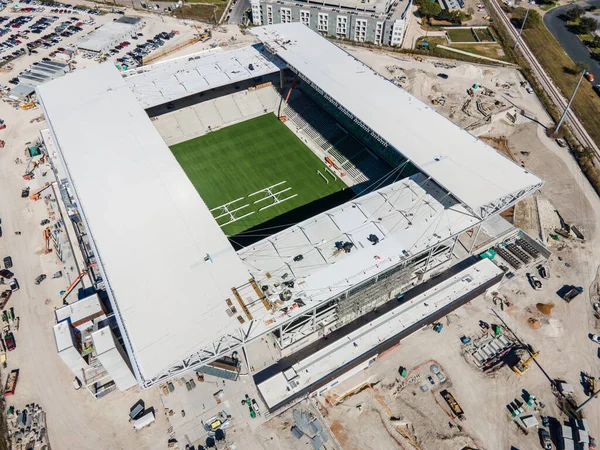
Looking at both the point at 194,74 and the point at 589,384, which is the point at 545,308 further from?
the point at 194,74

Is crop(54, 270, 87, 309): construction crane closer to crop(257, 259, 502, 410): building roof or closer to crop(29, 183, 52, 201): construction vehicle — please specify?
crop(29, 183, 52, 201): construction vehicle

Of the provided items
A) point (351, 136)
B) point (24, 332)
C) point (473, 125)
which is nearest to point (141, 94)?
point (351, 136)

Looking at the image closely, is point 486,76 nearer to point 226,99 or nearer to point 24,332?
point 226,99

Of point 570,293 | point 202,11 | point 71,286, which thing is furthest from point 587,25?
point 71,286

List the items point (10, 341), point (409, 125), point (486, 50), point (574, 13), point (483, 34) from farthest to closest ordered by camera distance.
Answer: point (574, 13), point (483, 34), point (486, 50), point (409, 125), point (10, 341)

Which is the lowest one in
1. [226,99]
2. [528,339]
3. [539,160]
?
[528,339]

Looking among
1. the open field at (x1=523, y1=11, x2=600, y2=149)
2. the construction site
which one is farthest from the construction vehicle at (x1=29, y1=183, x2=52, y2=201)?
the open field at (x1=523, y1=11, x2=600, y2=149)
